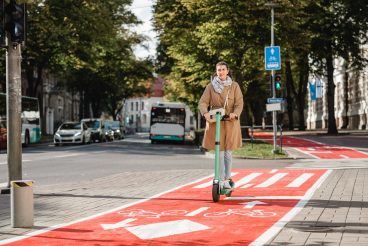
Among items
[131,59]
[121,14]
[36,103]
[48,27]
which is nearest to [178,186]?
[48,27]

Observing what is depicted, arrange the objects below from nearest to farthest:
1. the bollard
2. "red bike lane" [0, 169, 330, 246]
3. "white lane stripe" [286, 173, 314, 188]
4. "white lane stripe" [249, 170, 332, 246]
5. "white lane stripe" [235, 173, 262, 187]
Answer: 1. "white lane stripe" [249, 170, 332, 246]
2. "red bike lane" [0, 169, 330, 246]
3. the bollard
4. "white lane stripe" [286, 173, 314, 188]
5. "white lane stripe" [235, 173, 262, 187]

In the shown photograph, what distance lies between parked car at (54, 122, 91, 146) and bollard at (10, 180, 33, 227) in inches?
1340

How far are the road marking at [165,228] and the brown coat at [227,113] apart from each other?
2.12m

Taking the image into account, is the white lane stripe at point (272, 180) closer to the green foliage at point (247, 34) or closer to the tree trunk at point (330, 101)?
the green foliage at point (247, 34)

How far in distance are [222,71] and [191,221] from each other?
2.74 m

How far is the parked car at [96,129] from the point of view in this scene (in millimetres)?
48556

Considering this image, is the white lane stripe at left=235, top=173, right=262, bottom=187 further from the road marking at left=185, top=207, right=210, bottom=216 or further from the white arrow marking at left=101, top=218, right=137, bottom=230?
the white arrow marking at left=101, top=218, right=137, bottom=230

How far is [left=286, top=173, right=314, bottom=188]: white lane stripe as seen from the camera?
12.1 m

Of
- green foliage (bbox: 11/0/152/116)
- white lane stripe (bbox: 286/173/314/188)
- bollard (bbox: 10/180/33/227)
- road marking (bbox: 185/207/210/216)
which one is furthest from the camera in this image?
green foliage (bbox: 11/0/152/116)

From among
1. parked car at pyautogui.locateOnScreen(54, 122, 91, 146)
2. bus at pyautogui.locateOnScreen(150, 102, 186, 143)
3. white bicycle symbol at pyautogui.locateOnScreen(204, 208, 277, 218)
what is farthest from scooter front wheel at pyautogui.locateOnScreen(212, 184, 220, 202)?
bus at pyautogui.locateOnScreen(150, 102, 186, 143)

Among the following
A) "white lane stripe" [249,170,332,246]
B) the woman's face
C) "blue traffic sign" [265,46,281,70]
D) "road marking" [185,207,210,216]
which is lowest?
"road marking" [185,207,210,216]

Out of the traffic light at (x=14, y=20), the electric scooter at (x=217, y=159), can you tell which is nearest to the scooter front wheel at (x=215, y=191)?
the electric scooter at (x=217, y=159)

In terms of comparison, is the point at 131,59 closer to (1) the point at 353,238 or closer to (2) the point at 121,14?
(2) the point at 121,14

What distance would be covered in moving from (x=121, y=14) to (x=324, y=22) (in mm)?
15792
